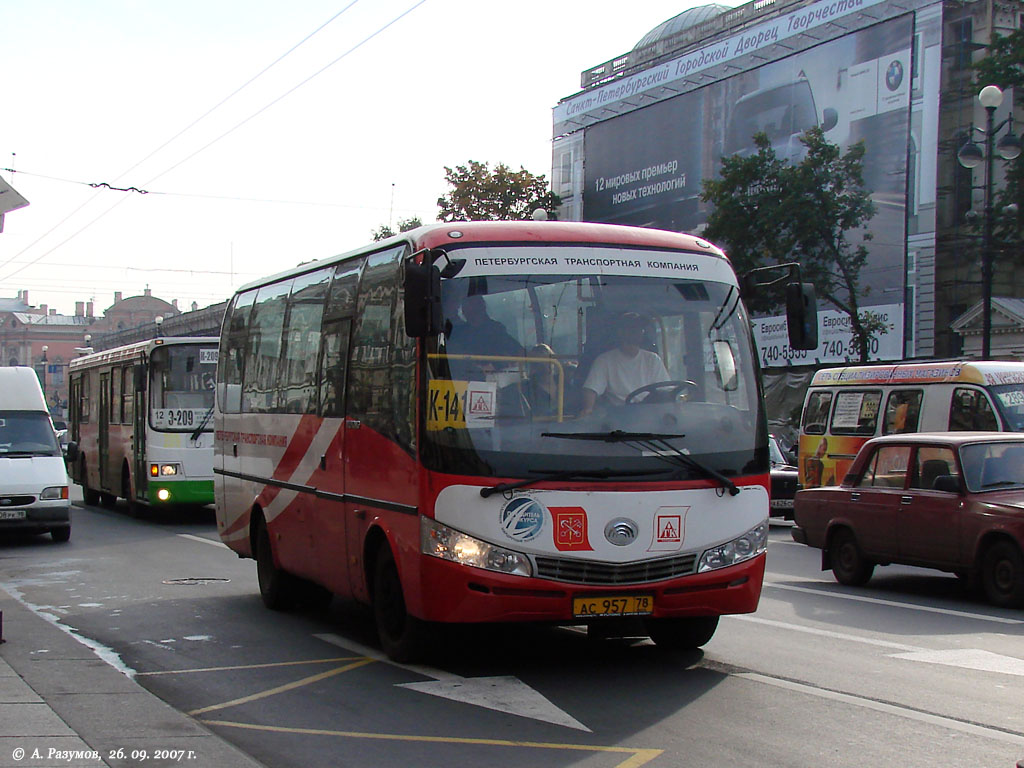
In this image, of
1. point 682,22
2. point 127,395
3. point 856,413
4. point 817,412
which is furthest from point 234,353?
point 682,22

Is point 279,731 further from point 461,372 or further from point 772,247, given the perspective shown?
point 772,247

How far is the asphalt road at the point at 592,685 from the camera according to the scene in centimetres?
650

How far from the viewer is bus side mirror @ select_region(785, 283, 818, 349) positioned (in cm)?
901

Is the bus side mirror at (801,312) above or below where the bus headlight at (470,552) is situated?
above

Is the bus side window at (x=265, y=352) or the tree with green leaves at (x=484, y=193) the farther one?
the tree with green leaves at (x=484, y=193)

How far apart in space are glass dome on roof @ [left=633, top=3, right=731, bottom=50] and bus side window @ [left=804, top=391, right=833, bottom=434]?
46987mm

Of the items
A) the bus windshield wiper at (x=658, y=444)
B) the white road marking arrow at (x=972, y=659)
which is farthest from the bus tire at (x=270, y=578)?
the white road marking arrow at (x=972, y=659)

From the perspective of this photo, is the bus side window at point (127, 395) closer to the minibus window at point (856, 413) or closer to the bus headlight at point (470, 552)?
the minibus window at point (856, 413)

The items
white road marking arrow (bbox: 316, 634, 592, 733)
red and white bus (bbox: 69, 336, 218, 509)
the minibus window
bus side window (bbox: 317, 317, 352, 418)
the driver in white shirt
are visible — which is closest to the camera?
white road marking arrow (bbox: 316, 634, 592, 733)

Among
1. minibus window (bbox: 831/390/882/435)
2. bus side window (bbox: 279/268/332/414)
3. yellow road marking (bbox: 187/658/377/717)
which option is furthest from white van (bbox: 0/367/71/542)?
minibus window (bbox: 831/390/882/435)

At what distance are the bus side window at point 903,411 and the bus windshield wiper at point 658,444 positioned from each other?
Answer: 12192 millimetres

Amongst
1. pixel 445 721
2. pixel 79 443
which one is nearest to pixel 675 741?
pixel 445 721

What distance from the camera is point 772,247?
145 ft

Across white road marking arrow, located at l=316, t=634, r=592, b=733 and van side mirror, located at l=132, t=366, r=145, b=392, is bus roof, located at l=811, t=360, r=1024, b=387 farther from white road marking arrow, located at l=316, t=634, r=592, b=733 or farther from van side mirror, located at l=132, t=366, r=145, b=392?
white road marking arrow, located at l=316, t=634, r=592, b=733
